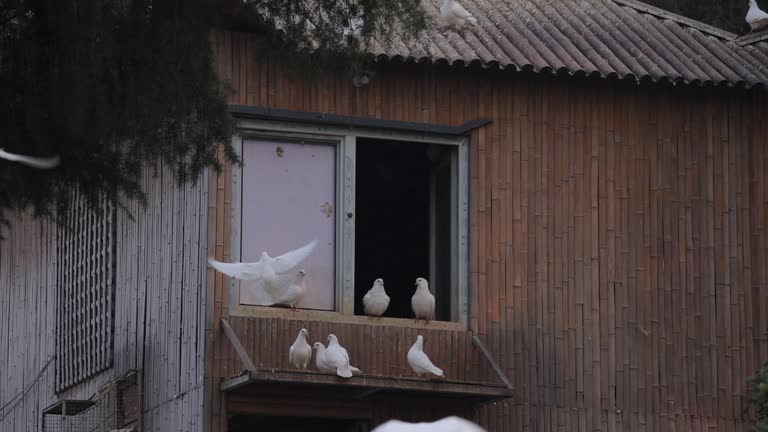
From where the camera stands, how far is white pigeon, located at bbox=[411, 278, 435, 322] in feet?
56.3

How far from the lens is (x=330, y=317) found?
16984mm

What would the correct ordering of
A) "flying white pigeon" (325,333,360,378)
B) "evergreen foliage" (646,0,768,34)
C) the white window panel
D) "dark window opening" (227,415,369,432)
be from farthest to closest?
"evergreen foliage" (646,0,768,34) → "dark window opening" (227,415,369,432) → the white window panel → "flying white pigeon" (325,333,360,378)

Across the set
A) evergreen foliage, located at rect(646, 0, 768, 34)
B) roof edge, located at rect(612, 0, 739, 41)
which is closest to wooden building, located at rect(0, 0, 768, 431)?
roof edge, located at rect(612, 0, 739, 41)

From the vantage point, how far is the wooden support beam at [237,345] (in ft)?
52.1

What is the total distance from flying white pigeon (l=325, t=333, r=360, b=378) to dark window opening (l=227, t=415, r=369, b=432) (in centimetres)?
128

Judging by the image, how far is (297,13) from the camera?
13.0 meters

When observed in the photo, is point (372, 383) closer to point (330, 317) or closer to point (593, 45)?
point (330, 317)

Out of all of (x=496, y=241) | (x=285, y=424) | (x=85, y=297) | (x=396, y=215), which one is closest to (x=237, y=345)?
(x=285, y=424)

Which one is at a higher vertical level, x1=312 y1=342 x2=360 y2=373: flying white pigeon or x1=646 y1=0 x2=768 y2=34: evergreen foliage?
x1=646 y1=0 x2=768 y2=34: evergreen foliage

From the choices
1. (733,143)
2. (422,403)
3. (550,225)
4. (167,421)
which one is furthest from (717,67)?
(167,421)

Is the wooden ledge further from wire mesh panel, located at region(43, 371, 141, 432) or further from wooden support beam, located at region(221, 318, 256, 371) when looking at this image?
wire mesh panel, located at region(43, 371, 141, 432)

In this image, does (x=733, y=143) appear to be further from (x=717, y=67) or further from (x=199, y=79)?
(x=199, y=79)

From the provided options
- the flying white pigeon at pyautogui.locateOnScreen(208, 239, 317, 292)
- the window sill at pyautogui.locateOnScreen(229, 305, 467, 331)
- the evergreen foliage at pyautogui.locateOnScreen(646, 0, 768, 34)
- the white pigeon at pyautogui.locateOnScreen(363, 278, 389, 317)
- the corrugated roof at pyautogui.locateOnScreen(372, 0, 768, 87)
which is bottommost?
the window sill at pyautogui.locateOnScreen(229, 305, 467, 331)

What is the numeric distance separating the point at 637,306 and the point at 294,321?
11.3 feet
